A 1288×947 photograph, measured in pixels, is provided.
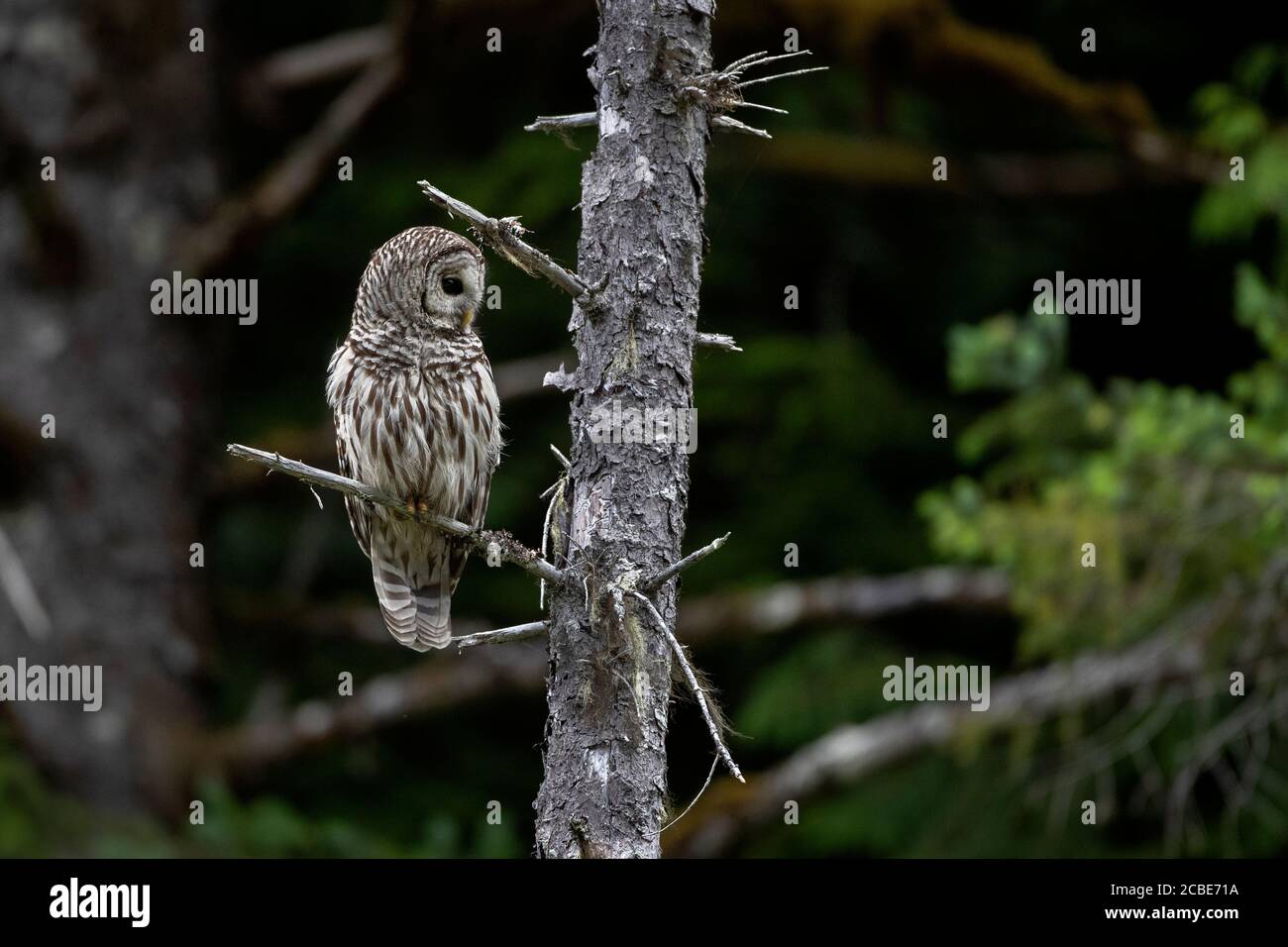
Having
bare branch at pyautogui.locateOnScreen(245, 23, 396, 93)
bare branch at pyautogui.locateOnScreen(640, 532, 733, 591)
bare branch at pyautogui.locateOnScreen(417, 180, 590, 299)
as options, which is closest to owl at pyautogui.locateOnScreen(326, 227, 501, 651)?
bare branch at pyautogui.locateOnScreen(417, 180, 590, 299)

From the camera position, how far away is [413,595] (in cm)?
577

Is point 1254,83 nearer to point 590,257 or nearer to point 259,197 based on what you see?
point 259,197

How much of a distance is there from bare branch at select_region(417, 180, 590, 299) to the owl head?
1.14 metres

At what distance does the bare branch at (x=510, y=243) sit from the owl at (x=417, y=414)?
1.18 metres

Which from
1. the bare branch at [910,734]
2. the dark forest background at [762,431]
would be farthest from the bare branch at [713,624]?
the bare branch at [910,734]

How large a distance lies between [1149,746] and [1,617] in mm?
6764

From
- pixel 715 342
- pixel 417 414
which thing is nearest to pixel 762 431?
pixel 417 414

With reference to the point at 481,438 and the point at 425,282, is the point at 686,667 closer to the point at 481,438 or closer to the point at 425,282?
the point at 425,282

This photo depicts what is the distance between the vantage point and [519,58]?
11312 millimetres

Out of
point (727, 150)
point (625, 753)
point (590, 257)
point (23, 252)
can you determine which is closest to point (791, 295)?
point (727, 150)

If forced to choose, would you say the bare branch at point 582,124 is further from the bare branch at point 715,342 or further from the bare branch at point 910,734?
the bare branch at point 910,734

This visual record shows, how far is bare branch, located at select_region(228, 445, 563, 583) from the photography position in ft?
12.2

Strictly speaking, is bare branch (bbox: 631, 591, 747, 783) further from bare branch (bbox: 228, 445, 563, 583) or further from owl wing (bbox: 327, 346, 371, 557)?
owl wing (bbox: 327, 346, 371, 557)

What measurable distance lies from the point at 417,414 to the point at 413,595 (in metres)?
0.72
